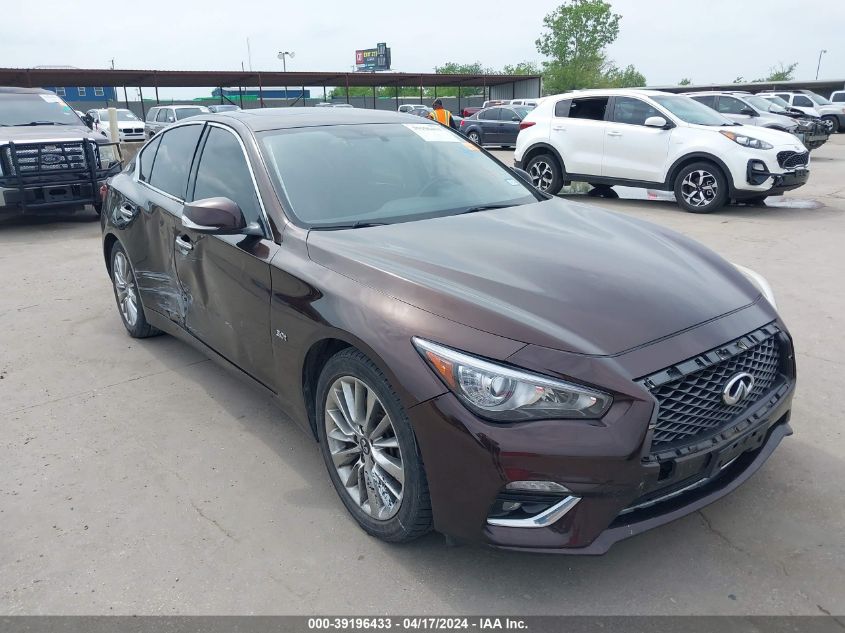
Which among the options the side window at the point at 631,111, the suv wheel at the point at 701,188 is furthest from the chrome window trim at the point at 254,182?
the side window at the point at 631,111

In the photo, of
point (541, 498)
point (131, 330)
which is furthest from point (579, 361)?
point (131, 330)

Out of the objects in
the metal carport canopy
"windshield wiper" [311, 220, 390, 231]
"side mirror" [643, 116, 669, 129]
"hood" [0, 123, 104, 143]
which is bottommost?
"windshield wiper" [311, 220, 390, 231]

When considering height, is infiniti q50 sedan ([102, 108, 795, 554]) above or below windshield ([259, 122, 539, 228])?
below

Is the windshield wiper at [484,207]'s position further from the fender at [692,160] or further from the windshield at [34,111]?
the windshield at [34,111]

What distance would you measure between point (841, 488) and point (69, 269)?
7.41m

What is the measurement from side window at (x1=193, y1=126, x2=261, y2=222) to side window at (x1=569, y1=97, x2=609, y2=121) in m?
8.25

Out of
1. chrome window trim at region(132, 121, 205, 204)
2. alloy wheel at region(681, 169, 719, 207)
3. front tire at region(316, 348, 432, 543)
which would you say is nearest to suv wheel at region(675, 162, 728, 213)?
alloy wheel at region(681, 169, 719, 207)

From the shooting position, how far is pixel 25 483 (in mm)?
3322

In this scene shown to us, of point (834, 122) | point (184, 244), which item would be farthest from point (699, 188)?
point (834, 122)

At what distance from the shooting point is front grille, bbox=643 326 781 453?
2.26 metres

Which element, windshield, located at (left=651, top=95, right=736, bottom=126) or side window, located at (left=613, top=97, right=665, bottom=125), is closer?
windshield, located at (left=651, top=95, right=736, bottom=126)

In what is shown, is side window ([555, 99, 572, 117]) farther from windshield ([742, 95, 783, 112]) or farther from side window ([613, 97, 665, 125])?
windshield ([742, 95, 783, 112])

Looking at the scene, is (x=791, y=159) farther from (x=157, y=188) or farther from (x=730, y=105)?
(x=157, y=188)

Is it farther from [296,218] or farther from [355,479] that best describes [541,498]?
[296,218]
